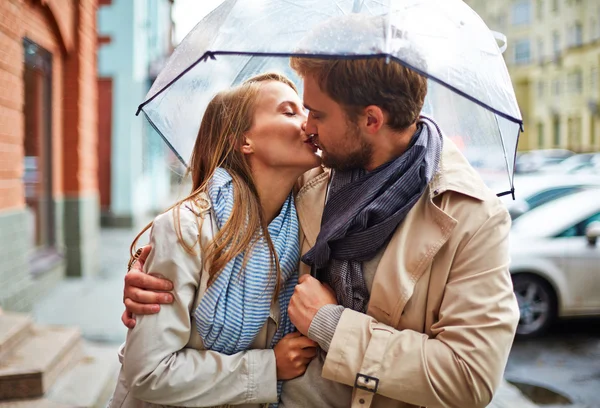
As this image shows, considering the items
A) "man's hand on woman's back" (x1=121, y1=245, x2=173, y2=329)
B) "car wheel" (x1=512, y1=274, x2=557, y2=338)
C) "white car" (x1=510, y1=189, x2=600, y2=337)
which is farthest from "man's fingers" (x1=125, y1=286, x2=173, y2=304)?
"car wheel" (x1=512, y1=274, x2=557, y2=338)

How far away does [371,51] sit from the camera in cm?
162

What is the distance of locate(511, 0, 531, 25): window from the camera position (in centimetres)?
5228

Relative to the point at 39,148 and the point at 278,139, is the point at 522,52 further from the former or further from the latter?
the point at 278,139

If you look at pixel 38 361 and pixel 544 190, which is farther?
pixel 544 190

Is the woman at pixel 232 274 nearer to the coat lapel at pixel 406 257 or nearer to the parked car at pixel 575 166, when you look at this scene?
the coat lapel at pixel 406 257

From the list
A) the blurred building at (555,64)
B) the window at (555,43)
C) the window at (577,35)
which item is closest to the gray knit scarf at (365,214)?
the blurred building at (555,64)

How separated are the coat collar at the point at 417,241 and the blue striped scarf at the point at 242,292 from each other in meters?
0.33

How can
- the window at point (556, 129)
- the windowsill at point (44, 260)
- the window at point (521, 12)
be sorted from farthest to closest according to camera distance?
the window at point (521, 12) → the window at point (556, 129) → the windowsill at point (44, 260)

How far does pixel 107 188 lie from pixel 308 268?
14.9 m

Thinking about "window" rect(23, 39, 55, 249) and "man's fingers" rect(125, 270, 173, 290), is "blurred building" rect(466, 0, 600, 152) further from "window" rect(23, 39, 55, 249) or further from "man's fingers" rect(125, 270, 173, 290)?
"man's fingers" rect(125, 270, 173, 290)

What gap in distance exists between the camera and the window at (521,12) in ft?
172

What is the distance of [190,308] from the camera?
75.9 inches

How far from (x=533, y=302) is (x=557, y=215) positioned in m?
1.04

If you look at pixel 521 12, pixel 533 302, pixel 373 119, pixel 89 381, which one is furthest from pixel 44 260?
pixel 521 12
